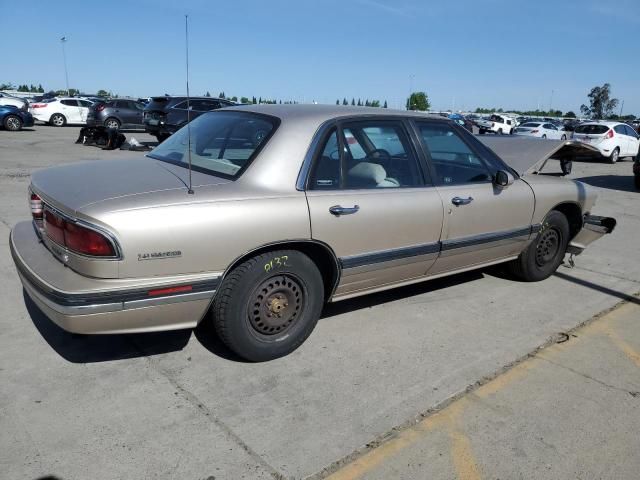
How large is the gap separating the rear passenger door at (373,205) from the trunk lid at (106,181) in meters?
0.70

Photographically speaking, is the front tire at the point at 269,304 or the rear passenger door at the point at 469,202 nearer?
the front tire at the point at 269,304

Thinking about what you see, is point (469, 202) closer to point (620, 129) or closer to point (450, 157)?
point (450, 157)

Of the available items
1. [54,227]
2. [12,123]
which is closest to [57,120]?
[12,123]

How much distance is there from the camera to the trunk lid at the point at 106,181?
2.82m

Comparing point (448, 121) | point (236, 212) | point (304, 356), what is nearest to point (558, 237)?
point (448, 121)

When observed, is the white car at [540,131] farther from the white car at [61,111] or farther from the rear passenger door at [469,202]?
the rear passenger door at [469,202]

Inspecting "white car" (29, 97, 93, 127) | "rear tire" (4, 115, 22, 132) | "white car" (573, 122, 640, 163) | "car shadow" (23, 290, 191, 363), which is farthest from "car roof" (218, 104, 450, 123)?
"white car" (29, 97, 93, 127)

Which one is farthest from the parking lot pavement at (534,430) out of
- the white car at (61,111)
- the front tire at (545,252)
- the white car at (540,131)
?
the white car at (61,111)

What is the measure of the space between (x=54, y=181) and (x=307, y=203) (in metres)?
1.57

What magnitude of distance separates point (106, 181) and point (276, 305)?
1248mm

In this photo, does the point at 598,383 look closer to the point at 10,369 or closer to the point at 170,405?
the point at 170,405

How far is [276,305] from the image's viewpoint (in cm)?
326

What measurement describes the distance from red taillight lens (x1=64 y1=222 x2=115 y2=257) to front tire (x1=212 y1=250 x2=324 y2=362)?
687 mm

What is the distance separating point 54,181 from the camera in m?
3.24
